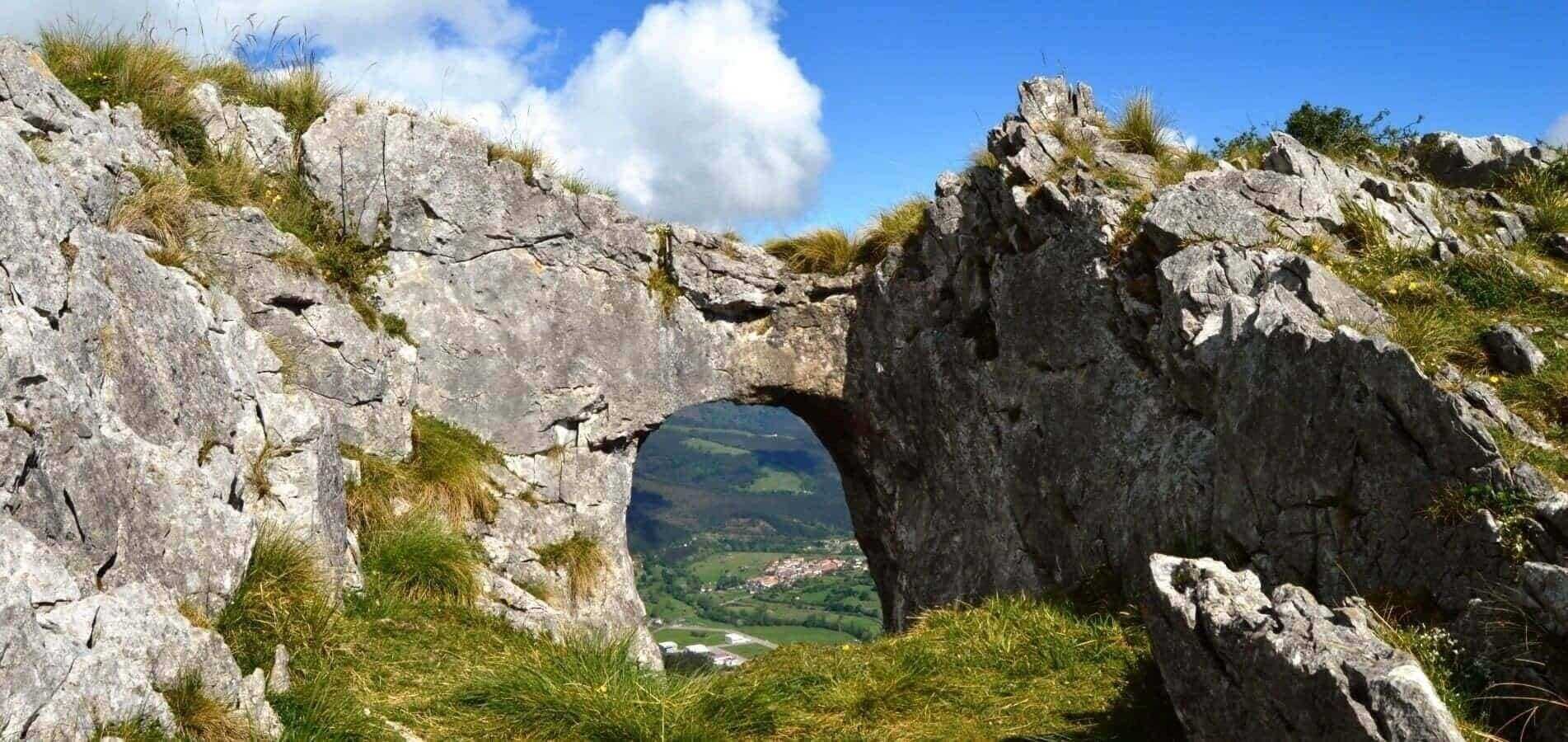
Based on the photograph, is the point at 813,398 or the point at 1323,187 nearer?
the point at 1323,187

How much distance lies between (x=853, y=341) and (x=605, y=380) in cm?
398

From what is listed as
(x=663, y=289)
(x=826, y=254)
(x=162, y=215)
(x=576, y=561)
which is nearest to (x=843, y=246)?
(x=826, y=254)

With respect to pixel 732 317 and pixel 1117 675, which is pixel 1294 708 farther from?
pixel 732 317

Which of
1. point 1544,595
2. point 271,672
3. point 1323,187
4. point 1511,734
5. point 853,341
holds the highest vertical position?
point 1323,187

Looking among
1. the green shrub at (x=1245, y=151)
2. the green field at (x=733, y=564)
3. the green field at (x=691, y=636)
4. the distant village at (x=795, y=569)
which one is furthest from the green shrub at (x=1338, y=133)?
the green field at (x=733, y=564)

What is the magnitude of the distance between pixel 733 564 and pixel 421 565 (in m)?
110

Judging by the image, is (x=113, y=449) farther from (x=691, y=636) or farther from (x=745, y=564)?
(x=745, y=564)

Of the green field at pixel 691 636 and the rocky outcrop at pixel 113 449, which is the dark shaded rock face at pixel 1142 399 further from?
the green field at pixel 691 636

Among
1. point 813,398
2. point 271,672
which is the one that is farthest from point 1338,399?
point 813,398

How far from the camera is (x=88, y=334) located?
787 cm

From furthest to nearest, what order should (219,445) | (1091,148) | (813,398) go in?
(813,398)
(1091,148)
(219,445)

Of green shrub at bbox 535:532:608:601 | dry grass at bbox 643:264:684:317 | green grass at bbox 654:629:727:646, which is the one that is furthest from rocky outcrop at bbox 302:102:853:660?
green grass at bbox 654:629:727:646

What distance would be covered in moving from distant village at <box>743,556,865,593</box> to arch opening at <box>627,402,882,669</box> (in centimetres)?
16

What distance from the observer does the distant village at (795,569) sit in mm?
102438
